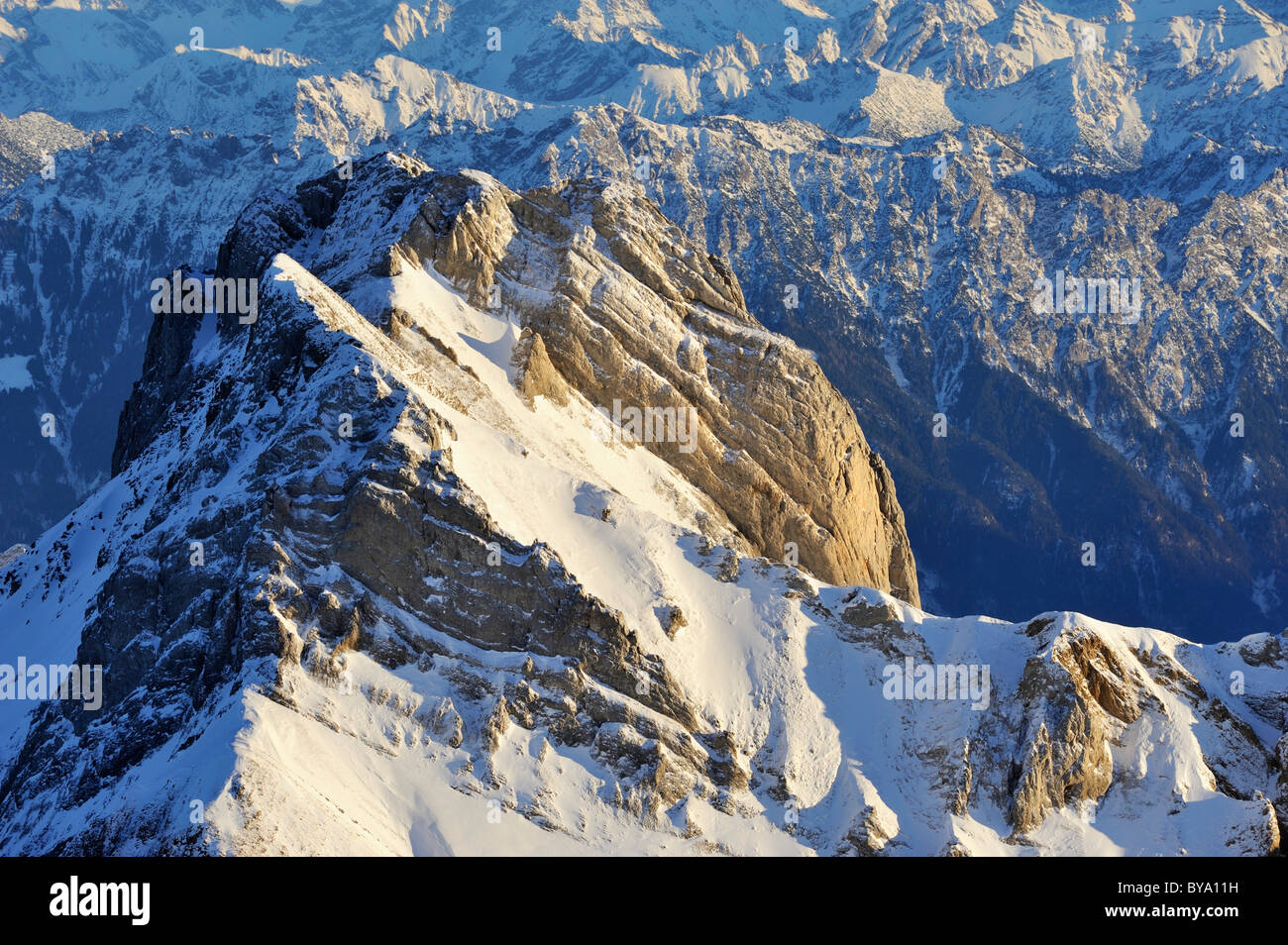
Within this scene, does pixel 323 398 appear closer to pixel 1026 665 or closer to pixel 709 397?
pixel 709 397

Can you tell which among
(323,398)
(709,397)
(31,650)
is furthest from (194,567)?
(709,397)

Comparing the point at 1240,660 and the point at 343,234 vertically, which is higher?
the point at 343,234
